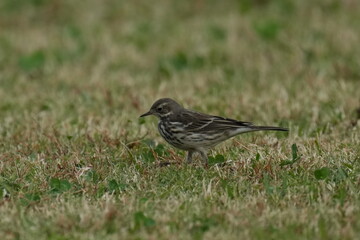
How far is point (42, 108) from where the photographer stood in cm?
1036

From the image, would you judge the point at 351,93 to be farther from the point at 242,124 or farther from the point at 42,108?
the point at 42,108

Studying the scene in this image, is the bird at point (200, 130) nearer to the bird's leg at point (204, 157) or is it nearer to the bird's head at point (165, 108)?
the bird's leg at point (204, 157)

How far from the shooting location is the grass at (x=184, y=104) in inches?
231

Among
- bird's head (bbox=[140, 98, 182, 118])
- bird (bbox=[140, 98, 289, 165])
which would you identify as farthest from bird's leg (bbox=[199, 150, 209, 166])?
bird's head (bbox=[140, 98, 182, 118])

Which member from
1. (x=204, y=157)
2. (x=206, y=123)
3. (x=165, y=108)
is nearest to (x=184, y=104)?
(x=165, y=108)

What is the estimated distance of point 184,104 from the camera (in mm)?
10469

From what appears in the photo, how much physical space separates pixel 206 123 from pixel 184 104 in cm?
257

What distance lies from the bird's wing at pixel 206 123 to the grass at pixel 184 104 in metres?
0.29

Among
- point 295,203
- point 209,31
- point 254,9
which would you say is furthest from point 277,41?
point 295,203

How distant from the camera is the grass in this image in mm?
5871

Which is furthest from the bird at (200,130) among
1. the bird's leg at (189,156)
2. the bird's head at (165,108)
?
the bird's head at (165,108)

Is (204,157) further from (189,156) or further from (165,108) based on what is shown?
(165,108)

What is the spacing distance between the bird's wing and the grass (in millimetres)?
290

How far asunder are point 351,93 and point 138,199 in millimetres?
4916
